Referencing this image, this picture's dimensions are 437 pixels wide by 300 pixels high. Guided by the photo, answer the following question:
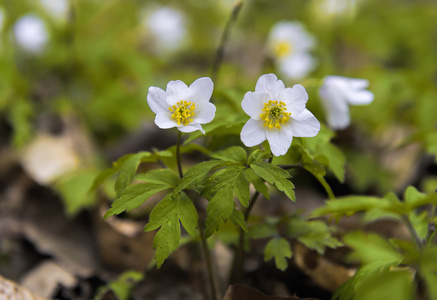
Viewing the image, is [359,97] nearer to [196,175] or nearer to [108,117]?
[196,175]

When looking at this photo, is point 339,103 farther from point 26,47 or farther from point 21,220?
point 26,47

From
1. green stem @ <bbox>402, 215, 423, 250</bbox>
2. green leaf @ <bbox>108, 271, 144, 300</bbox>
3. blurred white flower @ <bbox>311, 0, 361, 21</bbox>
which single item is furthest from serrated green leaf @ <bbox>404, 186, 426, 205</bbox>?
blurred white flower @ <bbox>311, 0, 361, 21</bbox>

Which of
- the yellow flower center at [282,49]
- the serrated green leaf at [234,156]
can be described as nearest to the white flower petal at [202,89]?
the serrated green leaf at [234,156]

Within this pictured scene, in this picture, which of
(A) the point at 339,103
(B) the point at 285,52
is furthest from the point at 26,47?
(A) the point at 339,103

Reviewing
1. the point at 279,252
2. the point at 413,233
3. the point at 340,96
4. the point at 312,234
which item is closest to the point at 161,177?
the point at 279,252

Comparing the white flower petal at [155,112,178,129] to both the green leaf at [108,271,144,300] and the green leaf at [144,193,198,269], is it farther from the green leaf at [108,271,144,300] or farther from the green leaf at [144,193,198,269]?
the green leaf at [108,271,144,300]

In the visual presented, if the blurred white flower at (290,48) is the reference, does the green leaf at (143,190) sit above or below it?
above

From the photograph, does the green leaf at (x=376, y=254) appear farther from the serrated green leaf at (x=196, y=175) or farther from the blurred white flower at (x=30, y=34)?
the blurred white flower at (x=30, y=34)
